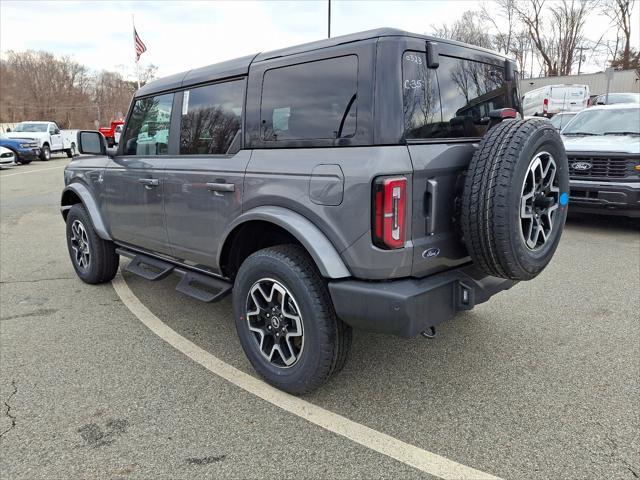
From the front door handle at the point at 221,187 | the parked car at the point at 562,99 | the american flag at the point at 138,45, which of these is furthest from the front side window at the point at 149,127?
the parked car at the point at 562,99

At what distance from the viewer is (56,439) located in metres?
2.56

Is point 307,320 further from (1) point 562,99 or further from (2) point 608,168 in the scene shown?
(1) point 562,99

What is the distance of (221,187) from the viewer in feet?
10.6

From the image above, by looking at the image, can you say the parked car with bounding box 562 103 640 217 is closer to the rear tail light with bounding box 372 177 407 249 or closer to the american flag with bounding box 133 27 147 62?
the rear tail light with bounding box 372 177 407 249

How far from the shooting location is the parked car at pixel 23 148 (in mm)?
20767

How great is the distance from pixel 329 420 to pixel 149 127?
286 cm

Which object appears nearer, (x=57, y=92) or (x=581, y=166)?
(x=581, y=166)

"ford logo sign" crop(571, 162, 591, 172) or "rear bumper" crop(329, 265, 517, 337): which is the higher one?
"ford logo sign" crop(571, 162, 591, 172)

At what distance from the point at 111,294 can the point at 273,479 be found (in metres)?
3.26

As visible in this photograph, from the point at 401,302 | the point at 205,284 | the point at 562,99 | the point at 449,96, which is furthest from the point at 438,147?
the point at 562,99

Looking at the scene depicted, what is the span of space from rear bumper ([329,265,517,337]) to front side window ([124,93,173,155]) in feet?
7.17

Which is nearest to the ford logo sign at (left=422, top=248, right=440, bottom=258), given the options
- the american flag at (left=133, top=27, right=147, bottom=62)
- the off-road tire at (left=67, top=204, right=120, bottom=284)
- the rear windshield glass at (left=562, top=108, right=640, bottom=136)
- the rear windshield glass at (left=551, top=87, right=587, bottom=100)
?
the off-road tire at (left=67, top=204, right=120, bottom=284)

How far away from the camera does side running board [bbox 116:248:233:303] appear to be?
348 cm

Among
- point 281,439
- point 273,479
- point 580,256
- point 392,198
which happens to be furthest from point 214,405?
point 580,256
